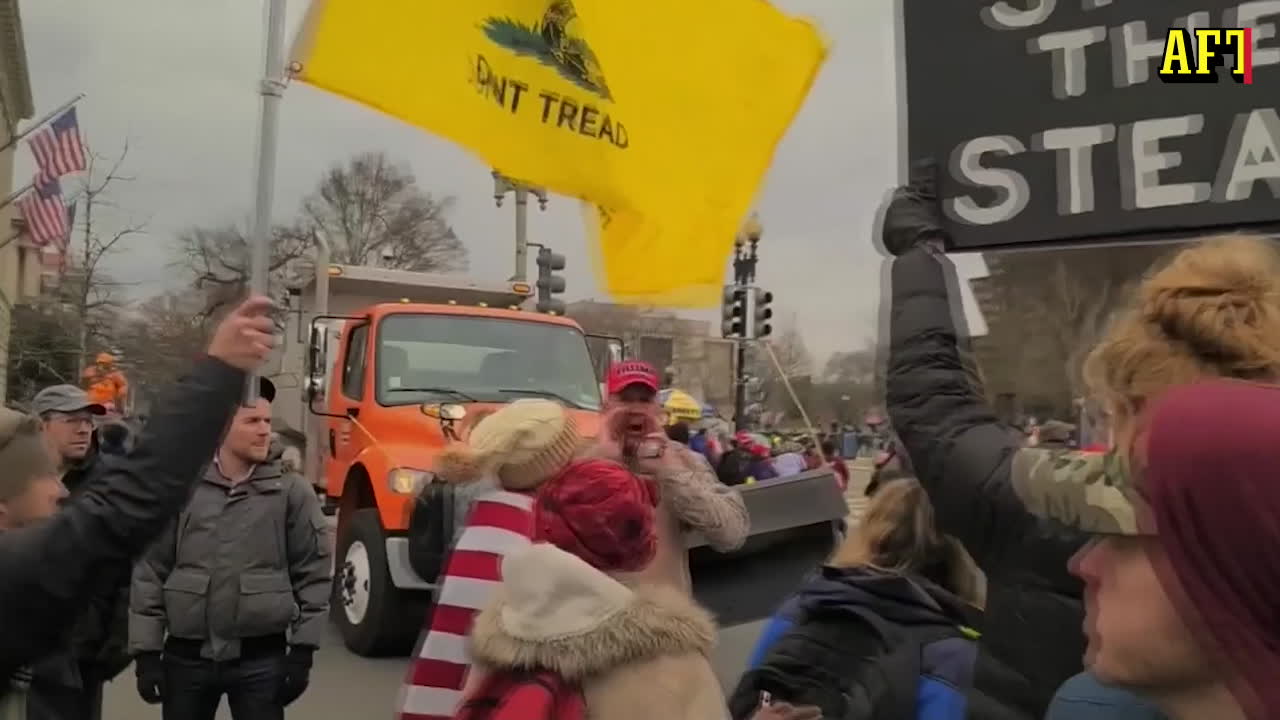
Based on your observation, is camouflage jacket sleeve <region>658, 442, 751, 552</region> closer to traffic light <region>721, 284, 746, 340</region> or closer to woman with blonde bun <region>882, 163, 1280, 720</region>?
woman with blonde bun <region>882, 163, 1280, 720</region>

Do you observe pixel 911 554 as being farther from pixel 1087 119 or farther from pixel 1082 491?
pixel 1082 491

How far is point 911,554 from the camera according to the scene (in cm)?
255

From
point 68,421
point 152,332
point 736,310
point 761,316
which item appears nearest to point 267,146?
point 68,421

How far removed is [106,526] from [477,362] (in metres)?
7.08

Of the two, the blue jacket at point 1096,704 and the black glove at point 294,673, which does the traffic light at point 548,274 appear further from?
the blue jacket at point 1096,704

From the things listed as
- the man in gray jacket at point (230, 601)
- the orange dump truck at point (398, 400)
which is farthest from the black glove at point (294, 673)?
the orange dump truck at point (398, 400)

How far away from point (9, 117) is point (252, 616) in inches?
1463

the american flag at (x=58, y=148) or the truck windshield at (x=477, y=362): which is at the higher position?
the american flag at (x=58, y=148)

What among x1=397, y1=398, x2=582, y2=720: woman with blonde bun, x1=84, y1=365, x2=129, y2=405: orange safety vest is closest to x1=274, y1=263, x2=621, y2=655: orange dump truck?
x1=84, y1=365, x2=129, y2=405: orange safety vest

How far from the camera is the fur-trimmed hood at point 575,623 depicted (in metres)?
2.13

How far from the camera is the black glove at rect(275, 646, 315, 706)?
4.15 m

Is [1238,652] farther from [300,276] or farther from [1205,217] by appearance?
[300,276]

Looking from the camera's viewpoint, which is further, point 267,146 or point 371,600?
point 371,600

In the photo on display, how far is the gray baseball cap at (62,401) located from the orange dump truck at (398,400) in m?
2.61
